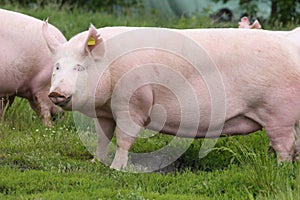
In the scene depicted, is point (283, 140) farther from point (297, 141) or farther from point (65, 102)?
point (65, 102)

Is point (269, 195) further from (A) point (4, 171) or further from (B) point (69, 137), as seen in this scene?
(B) point (69, 137)

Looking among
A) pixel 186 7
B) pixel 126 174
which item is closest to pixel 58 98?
pixel 126 174

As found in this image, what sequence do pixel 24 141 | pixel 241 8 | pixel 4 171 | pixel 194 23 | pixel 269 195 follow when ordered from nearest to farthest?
pixel 269 195 → pixel 4 171 → pixel 24 141 → pixel 194 23 → pixel 241 8

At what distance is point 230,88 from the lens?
22.9ft

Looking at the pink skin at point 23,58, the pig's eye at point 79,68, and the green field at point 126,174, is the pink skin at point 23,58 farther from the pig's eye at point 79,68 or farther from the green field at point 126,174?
the pig's eye at point 79,68

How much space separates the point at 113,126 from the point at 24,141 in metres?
0.96

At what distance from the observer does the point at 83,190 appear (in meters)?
6.14

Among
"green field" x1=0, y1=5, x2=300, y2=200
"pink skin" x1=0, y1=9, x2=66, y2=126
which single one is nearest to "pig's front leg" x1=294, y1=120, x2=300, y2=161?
"green field" x1=0, y1=5, x2=300, y2=200

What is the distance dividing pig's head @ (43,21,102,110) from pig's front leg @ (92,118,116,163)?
0.57m

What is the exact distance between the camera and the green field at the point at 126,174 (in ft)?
19.8

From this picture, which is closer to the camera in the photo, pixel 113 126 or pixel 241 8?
pixel 113 126

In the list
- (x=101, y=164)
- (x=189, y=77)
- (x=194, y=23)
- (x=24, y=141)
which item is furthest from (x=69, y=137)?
(x=194, y=23)

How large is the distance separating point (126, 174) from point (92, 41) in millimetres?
1112

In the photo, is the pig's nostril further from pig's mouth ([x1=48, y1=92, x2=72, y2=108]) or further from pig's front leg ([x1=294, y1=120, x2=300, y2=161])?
pig's front leg ([x1=294, y1=120, x2=300, y2=161])
